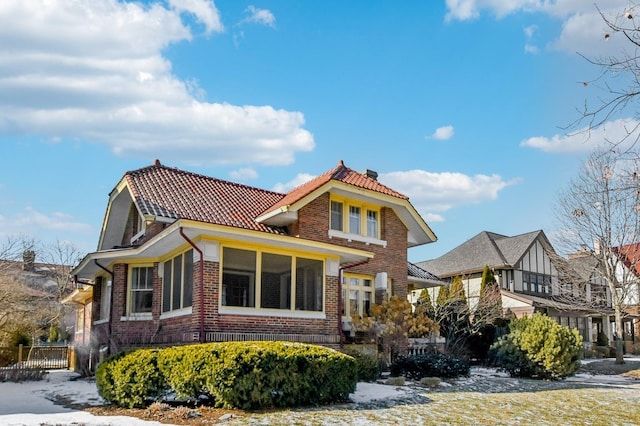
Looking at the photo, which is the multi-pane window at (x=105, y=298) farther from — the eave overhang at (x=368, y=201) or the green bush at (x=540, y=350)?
the green bush at (x=540, y=350)

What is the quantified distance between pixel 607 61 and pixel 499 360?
14.4m

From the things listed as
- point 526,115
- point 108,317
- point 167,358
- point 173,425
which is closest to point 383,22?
point 526,115

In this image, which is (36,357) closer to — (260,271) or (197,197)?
(197,197)

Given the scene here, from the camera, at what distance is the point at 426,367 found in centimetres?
1622

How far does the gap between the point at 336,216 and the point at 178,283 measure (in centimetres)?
650

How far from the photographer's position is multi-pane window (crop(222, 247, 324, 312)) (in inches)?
605

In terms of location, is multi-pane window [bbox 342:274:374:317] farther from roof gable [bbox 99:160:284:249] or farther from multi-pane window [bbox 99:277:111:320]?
multi-pane window [bbox 99:277:111:320]

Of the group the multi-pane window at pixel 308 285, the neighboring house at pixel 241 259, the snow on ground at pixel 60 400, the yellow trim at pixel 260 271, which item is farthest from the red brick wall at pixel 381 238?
the snow on ground at pixel 60 400

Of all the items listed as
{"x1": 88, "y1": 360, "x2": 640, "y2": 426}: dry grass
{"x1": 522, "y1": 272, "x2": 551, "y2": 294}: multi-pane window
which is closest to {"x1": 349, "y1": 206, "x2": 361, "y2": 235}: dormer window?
{"x1": 88, "y1": 360, "x2": 640, "y2": 426}: dry grass

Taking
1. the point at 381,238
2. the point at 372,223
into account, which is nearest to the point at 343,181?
the point at 372,223

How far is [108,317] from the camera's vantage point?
65.6 ft

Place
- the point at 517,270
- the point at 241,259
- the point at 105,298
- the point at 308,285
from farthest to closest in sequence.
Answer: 1. the point at 517,270
2. the point at 105,298
3. the point at 308,285
4. the point at 241,259

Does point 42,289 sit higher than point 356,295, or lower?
higher

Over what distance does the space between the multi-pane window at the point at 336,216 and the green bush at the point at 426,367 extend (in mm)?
5512
